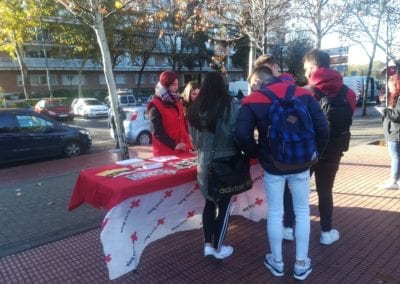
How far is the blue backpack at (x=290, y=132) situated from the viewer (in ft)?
10.2

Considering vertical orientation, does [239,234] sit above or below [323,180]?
below

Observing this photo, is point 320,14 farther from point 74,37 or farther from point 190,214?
point 74,37

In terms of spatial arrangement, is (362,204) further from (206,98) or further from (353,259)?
(206,98)

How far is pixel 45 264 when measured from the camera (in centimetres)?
407

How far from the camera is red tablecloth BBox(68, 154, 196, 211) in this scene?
3.31 meters

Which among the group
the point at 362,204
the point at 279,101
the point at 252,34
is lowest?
the point at 362,204

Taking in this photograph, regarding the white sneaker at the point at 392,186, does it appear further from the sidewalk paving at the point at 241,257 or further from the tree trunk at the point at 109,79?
the tree trunk at the point at 109,79

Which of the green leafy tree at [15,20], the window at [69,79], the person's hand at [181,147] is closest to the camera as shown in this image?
the person's hand at [181,147]

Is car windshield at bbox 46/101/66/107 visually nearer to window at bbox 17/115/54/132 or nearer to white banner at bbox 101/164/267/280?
window at bbox 17/115/54/132

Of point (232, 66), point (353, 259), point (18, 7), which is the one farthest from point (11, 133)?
point (232, 66)

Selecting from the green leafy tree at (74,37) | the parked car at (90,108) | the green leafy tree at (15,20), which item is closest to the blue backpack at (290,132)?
the green leafy tree at (15,20)

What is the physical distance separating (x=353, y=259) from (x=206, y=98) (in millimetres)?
2197

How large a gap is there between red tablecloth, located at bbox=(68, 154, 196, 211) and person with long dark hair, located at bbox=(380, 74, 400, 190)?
327 centimetres

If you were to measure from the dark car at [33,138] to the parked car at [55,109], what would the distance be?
14.1 metres
